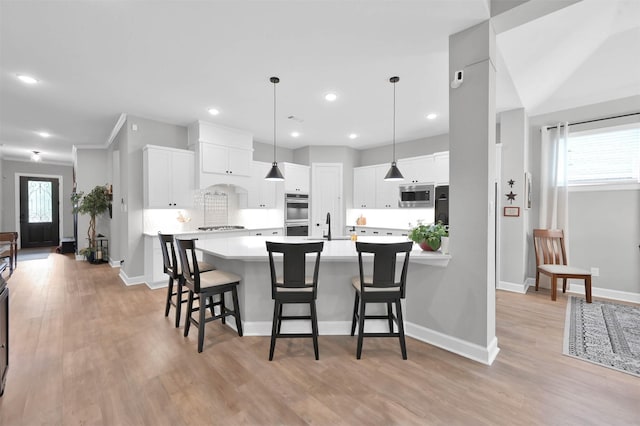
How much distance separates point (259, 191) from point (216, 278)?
3446 mm

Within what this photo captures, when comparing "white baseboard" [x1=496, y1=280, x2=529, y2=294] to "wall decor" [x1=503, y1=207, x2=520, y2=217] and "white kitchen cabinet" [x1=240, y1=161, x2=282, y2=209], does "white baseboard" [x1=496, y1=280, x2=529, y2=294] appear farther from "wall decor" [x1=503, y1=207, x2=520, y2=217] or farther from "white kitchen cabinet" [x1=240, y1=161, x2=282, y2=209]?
"white kitchen cabinet" [x1=240, y1=161, x2=282, y2=209]

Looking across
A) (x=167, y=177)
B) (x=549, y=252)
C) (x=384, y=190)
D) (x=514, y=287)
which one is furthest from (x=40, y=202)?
(x=549, y=252)

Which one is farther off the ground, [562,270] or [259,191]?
[259,191]

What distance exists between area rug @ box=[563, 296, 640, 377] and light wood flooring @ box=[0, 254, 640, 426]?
0.15 meters

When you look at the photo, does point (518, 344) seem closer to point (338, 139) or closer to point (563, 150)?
point (563, 150)

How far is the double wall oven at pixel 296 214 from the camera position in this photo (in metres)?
6.38

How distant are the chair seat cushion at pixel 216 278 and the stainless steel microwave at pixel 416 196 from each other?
4122mm

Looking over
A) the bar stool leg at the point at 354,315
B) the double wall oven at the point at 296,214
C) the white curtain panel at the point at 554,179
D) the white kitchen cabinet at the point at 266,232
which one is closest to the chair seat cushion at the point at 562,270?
the white curtain panel at the point at 554,179

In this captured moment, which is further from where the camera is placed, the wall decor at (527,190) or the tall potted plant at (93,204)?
the tall potted plant at (93,204)

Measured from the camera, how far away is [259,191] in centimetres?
601

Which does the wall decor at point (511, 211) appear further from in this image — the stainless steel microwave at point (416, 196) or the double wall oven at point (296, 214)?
the double wall oven at point (296, 214)

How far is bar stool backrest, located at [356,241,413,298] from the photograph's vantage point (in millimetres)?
2258

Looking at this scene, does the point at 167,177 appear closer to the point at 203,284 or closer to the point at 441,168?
the point at 203,284

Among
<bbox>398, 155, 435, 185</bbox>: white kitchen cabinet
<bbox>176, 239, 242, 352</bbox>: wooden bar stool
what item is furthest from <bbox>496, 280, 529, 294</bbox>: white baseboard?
<bbox>176, 239, 242, 352</bbox>: wooden bar stool
